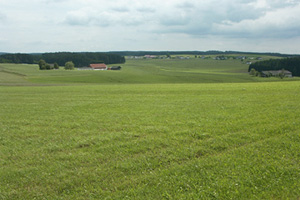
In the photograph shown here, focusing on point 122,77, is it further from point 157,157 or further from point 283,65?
point 283,65

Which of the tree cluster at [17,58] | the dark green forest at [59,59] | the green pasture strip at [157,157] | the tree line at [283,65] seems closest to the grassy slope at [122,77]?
the tree line at [283,65]

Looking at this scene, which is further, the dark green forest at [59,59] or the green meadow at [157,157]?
the dark green forest at [59,59]

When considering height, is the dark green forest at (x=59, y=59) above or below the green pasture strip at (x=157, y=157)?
above

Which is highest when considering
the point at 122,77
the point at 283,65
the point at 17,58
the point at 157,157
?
the point at 17,58

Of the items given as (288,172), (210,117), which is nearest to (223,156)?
(288,172)

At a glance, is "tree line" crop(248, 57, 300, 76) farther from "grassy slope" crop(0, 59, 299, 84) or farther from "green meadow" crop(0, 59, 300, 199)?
"green meadow" crop(0, 59, 300, 199)

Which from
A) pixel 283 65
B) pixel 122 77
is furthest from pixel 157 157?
pixel 283 65

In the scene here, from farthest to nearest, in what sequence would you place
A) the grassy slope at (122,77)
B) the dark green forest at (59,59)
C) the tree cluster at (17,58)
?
the dark green forest at (59,59)
the tree cluster at (17,58)
the grassy slope at (122,77)

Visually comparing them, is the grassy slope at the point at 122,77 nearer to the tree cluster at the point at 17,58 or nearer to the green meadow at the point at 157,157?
the green meadow at the point at 157,157

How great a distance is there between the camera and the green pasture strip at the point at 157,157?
23.7ft

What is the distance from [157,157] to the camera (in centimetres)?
913

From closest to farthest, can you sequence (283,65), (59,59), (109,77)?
(109,77), (283,65), (59,59)

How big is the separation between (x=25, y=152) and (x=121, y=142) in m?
4.07

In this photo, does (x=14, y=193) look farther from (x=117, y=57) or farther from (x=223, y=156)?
(x=117, y=57)
